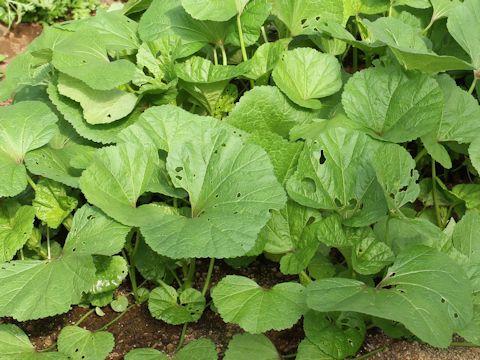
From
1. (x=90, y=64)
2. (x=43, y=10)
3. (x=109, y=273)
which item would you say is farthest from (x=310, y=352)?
(x=43, y=10)

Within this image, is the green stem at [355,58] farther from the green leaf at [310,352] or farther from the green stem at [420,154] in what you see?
the green leaf at [310,352]

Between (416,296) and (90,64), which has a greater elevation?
(90,64)

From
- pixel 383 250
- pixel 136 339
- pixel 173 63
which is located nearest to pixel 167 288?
pixel 136 339

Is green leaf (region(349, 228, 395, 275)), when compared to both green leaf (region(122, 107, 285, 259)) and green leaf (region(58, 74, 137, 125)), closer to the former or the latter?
green leaf (region(122, 107, 285, 259))

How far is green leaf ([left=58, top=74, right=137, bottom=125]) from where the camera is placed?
2.12m

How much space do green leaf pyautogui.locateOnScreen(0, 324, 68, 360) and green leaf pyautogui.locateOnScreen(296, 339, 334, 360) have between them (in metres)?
0.64

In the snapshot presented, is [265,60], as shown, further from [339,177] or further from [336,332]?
[336,332]

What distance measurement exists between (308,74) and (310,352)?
0.98 m

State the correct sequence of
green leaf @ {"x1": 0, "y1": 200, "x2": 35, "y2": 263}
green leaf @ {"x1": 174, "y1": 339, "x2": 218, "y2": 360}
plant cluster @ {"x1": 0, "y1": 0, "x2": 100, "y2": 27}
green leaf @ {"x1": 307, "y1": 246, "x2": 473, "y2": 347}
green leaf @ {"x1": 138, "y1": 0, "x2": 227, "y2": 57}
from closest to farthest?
green leaf @ {"x1": 307, "y1": 246, "x2": 473, "y2": 347}
green leaf @ {"x1": 174, "y1": 339, "x2": 218, "y2": 360}
green leaf @ {"x1": 0, "y1": 200, "x2": 35, "y2": 263}
green leaf @ {"x1": 138, "y1": 0, "x2": 227, "y2": 57}
plant cluster @ {"x1": 0, "y1": 0, "x2": 100, "y2": 27}

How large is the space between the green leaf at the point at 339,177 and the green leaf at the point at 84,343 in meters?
0.67

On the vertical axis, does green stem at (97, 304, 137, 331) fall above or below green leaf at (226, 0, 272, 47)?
below

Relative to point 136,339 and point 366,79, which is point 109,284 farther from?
point 366,79

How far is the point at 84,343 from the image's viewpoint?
1.78 meters

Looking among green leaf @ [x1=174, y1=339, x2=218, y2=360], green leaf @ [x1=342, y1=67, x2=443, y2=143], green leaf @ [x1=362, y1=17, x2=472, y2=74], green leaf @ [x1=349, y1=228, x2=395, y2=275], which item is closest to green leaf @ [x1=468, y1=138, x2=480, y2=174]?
green leaf @ [x1=342, y1=67, x2=443, y2=143]
